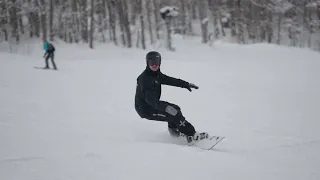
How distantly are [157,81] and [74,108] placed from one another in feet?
13.5

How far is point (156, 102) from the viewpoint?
536cm

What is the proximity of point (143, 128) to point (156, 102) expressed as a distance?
178 centimetres

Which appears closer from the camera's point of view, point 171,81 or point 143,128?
point 171,81

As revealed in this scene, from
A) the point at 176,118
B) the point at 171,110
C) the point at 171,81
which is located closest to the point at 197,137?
the point at 176,118

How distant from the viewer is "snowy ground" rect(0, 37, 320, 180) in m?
4.00

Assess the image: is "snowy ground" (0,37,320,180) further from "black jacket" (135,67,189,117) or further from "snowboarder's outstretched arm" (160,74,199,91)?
"snowboarder's outstretched arm" (160,74,199,91)

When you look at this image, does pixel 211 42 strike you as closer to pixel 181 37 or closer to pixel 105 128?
pixel 181 37

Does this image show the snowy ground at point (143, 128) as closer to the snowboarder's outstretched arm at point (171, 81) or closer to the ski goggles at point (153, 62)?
the snowboarder's outstretched arm at point (171, 81)

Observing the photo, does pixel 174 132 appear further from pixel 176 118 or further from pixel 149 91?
pixel 149 91

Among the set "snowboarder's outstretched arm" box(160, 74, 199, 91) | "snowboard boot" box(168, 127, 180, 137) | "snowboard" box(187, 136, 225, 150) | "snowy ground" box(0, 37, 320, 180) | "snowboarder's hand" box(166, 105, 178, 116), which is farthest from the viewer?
"snowboard boot" box(168, 127, 180, 137)

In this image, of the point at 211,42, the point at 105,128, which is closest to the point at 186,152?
the point at 105,128

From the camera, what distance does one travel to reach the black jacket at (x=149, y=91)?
5.36 meters

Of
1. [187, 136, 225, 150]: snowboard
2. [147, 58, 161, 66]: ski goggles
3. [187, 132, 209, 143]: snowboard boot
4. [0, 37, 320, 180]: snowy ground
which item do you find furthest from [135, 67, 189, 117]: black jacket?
[187, 136, 225, 150]: snowboard

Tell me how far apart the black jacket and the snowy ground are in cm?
67
